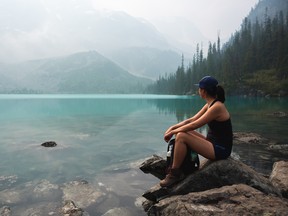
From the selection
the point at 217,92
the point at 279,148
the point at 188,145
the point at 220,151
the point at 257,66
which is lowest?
the point at 279,148

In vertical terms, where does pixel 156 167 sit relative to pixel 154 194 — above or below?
below

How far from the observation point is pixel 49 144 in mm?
20766

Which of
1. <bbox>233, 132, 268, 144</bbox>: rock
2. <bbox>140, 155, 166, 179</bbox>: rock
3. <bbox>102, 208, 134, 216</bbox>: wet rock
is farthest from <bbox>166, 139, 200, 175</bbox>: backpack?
<bbox>233, 132, 268, 144</bbox>: rock

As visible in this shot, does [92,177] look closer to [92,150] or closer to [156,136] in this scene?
[92,150]

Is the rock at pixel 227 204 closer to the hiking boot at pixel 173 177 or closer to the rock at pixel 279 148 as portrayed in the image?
the hiking boot at pixel 173 177

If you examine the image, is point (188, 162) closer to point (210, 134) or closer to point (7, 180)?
point (210, 134)

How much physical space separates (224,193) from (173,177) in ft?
5.73

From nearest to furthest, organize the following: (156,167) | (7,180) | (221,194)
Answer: (221,194), (7,180), (156,167)

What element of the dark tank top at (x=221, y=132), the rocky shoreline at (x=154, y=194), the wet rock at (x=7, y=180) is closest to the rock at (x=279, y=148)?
the rocky shoreline at (x=154, y=194)

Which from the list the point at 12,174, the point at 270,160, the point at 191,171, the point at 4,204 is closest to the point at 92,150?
the point at 12,174

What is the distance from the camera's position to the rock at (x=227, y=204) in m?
5.32

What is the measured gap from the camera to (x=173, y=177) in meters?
7.57

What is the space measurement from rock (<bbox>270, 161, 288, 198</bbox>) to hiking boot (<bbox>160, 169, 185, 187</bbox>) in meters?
3.21

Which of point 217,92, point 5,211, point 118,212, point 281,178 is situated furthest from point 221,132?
point 5,211
